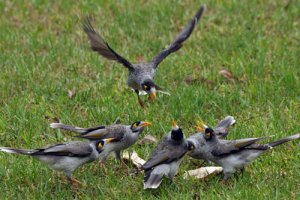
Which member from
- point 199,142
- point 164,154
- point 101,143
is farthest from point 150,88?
point 164,154

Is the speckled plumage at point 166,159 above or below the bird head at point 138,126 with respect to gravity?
below

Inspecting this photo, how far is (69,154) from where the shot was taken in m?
7.14

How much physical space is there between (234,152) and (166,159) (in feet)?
2.44

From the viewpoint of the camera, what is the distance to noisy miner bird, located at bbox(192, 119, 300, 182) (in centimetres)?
727

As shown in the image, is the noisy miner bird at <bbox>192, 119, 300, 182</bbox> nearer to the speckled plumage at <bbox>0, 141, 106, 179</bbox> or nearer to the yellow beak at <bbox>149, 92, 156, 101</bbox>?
the speckled plumage at <bbox>0, 141, 106, 179</bbox>

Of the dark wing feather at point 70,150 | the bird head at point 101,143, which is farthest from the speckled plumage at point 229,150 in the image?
the dark wing feather at point 70,150

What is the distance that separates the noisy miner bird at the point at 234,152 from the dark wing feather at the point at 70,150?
123cm

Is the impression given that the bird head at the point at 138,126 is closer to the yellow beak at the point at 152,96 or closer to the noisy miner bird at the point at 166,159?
the noisy miner bird at the point at 166,159

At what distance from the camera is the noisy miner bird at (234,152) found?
7.27 meters

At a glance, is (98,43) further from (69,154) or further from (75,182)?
(75,182)

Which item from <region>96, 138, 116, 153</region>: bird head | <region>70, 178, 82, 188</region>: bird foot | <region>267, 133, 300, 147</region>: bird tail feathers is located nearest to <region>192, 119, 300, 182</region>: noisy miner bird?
<region>267, 133, 300, 147</region>: bird tail feathers

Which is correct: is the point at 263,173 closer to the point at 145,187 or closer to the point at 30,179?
the point at 145,187

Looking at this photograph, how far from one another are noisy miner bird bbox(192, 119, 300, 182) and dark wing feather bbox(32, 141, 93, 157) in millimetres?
1232

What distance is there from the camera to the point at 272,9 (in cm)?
1286
